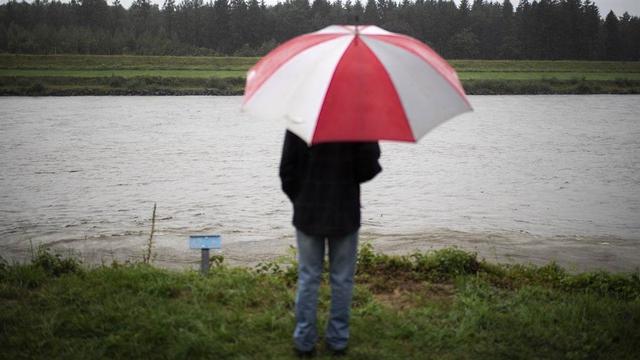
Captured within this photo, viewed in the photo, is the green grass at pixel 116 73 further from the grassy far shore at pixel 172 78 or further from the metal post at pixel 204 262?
the metal post at pixel 204 262

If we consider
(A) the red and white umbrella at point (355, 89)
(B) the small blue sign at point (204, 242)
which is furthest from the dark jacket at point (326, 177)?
(B) the small blue sign at point (204, 242)

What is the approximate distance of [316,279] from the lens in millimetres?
4742

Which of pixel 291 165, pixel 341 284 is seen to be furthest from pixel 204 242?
pixel 291 165

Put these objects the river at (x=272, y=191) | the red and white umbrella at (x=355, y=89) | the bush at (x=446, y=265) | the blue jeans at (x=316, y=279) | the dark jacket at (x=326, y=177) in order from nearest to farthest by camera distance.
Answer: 1. the red and white umbrella at (x=355, y=89)
2. the dark jacket at (x=326, y=177)
3. the blue jeans at (x=316, y=279)
4. the bush at (x=446, y=265)
5. the river at (x=272, y=191)

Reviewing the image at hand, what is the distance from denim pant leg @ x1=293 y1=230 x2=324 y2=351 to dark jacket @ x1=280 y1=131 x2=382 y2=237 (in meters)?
0.17

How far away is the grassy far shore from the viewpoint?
5875 centimetres

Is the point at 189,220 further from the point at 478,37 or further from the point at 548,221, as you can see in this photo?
the point at 478,37

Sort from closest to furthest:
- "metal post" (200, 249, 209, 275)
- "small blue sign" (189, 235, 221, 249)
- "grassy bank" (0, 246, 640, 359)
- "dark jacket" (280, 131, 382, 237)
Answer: "dark jacket" (280, 131, 382, 237), "grassy bank" (0, 246, 640, 359), "small blue sign" (189, 235, 221, 249), "metal post" (200, 249, 209, 275)

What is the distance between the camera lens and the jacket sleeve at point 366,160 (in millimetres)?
4492

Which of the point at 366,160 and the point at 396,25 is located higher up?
the point at 396,25

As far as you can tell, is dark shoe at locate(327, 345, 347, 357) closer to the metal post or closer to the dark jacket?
the dark jacket

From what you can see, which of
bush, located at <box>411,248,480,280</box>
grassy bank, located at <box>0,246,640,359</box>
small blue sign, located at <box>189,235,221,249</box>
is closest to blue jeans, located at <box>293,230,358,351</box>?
grassy bank, located at <box>0,246,640,359</box>

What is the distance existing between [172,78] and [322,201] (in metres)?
62.4

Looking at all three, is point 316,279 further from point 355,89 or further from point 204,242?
point 204,242
